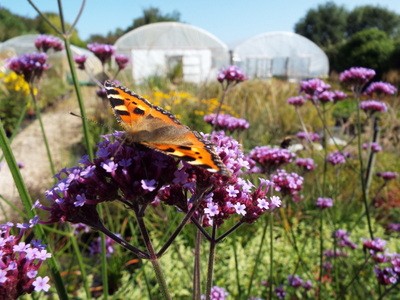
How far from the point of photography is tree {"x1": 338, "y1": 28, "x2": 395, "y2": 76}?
26.1 meters

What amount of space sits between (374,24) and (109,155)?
61.8 meters

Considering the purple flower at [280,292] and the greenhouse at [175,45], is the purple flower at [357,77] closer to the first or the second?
the purple flower at [280,292]

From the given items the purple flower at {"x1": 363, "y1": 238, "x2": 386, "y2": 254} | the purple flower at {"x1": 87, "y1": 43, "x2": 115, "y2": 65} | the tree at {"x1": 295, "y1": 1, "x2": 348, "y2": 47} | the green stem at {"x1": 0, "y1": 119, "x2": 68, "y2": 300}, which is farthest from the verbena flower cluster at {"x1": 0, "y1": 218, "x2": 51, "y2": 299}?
the tree at {"x1": 295, "y1": 1, "x2": 348, "y2": 47}

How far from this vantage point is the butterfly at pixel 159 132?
3.29ft

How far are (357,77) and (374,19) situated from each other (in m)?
59.3

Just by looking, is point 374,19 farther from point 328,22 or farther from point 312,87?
point 312,87

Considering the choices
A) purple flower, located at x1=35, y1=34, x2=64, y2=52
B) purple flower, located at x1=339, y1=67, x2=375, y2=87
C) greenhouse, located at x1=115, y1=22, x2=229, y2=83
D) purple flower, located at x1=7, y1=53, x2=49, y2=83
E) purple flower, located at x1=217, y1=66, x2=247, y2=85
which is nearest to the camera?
purple flower, located at x1=7, y1=53, x2=49, y2=83

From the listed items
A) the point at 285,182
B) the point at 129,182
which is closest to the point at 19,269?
the point at 129,182

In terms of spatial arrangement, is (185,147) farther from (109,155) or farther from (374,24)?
(374,24)

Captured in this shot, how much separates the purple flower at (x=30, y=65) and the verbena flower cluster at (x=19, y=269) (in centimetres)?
178

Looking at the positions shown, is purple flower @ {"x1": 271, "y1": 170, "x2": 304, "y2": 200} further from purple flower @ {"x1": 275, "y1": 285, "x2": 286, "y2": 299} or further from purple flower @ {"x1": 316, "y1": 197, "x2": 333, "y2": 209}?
purple flower @ {"x1": 275, "y1": 285, "x2": 286, "y2": 299}

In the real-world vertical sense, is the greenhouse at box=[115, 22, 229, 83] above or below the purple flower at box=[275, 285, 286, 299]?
above

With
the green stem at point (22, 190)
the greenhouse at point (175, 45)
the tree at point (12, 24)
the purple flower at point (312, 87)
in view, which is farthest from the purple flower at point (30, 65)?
the tree at point (12, 24)

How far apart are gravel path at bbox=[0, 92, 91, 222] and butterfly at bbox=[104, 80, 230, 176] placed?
312 cm
